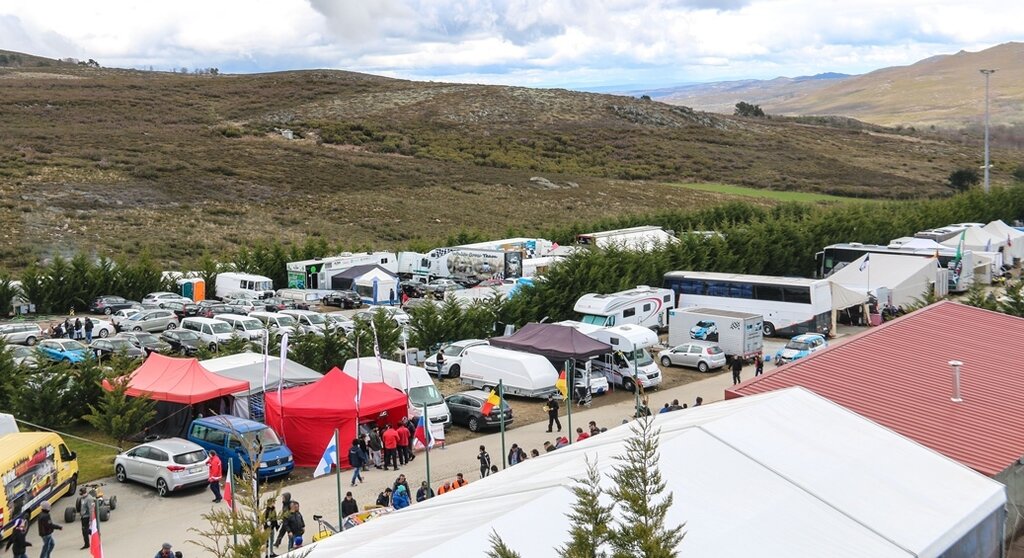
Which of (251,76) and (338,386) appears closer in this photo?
(338,386)

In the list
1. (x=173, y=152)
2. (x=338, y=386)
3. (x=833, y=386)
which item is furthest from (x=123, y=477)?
(x=173, y=152)

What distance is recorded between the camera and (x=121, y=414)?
22969 mm

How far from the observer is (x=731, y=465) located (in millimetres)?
12281

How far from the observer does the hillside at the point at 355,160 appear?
67.3m

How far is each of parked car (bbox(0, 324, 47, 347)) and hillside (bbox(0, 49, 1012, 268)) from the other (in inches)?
781

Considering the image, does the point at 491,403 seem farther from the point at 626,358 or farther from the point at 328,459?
the point at 626,358

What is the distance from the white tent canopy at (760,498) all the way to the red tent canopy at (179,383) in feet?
35.9

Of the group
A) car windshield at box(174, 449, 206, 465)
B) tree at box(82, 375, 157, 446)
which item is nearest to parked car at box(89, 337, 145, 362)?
tree at box(82, 375, 157, 446)

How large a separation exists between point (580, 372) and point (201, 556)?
14.3 m

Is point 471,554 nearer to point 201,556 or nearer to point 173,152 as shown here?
point 201,556

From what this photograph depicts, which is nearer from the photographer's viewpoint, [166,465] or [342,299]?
[166,465]

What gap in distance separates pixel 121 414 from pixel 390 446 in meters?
6.66

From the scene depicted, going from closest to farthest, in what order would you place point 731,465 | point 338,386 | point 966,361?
point 731,465, point 966,361, point 338,386

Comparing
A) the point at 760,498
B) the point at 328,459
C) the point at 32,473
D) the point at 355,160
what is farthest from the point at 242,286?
the point at 355,160
